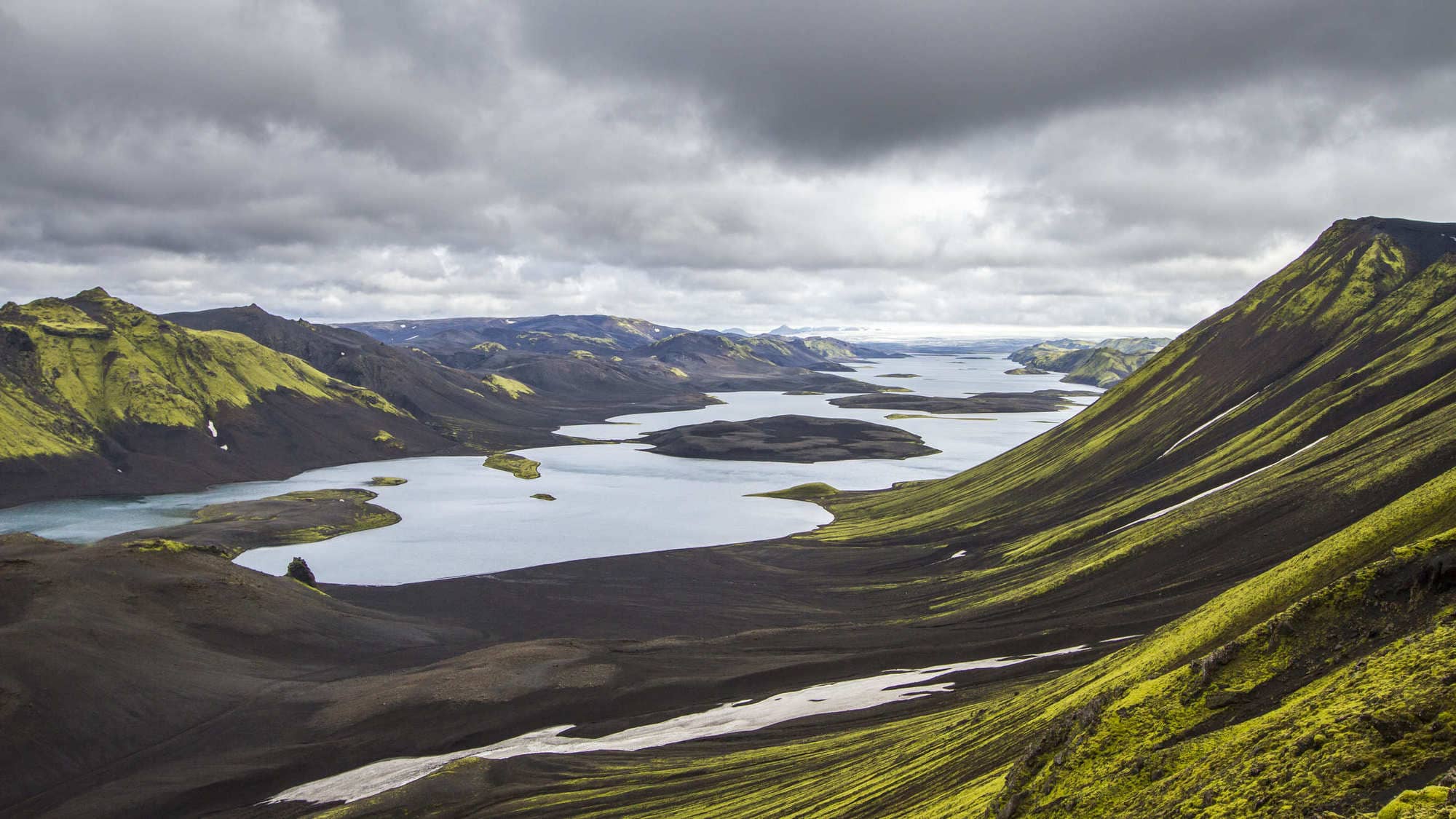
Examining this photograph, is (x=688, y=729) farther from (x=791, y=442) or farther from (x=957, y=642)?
(x=791, y=442)

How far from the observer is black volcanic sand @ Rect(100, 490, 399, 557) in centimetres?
9056

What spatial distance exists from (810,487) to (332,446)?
108 metres

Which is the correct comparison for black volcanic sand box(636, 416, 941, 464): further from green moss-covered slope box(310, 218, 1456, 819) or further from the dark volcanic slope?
green moss-covered slope box(310, 218, 1456, 819)

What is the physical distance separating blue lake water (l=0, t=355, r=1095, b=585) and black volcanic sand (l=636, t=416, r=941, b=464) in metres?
5.00

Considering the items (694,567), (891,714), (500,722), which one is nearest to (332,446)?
(694,567)

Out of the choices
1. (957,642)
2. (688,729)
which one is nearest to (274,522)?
(688,729)

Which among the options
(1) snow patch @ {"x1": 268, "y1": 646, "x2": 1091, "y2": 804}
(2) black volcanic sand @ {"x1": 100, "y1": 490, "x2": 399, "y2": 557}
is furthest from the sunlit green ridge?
(1) snow patch @ {"x1": 268, "y1": 646, "x2": 1091, "y2": 804}

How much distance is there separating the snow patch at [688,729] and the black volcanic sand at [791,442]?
375ft

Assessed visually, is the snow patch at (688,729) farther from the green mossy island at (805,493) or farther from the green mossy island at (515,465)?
the green mossy island at (515,465)

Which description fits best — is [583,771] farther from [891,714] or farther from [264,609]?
[264,609]

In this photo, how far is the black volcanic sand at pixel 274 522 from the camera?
297 ft

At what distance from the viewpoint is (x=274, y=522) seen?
328 feet

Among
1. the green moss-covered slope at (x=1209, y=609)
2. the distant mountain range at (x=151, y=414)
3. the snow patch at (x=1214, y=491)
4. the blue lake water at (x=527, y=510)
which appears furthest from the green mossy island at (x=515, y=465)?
the snow patch at (x=1214, y=491)

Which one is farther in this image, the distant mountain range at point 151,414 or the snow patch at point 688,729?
the distant mountain range at point 151,414
